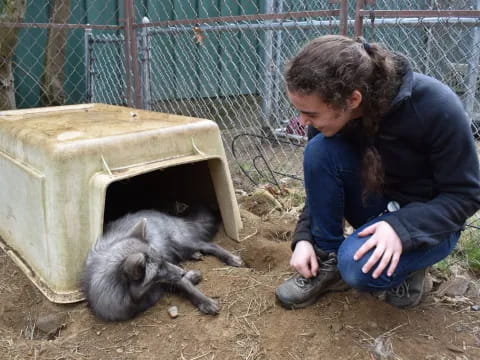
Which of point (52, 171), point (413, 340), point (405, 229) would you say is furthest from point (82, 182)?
point (413, 340)

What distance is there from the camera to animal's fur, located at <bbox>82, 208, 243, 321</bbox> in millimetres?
2268

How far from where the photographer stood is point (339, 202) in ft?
7.08

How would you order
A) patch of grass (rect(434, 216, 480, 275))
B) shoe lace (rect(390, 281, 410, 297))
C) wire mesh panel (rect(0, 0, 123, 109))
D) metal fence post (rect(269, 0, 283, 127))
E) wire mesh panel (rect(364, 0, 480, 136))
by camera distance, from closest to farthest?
shoe lace (rect(390, 281, 410, 297)) → patch of grass (rect(434, 216, 480, 275)) → wire mesh panel (rect(364, 0, 480, 136)) → wire mesh panel (rect(0, 0, 123, 109)) → metal fence post (rect(269, 0, 283, 127))

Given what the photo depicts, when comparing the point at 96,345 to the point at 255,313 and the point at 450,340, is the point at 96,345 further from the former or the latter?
the point at 450,340

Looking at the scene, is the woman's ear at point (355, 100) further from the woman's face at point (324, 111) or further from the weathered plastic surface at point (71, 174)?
the weathered plastic surface at point (71, 174)

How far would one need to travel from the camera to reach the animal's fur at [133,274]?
2.27 metres

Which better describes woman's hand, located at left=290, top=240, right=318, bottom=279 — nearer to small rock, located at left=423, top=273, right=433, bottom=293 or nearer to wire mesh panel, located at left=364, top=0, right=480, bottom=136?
small rock, located at left=423, top=273, right=433, bottom=293

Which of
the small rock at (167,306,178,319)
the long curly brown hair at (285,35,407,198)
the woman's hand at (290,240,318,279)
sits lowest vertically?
the small rock at (167,306,178,319)

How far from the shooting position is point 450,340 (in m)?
2.05

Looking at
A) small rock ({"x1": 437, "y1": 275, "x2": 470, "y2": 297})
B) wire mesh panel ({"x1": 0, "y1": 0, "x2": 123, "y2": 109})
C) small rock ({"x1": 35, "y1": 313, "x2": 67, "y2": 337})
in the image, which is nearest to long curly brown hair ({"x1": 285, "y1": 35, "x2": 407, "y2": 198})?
small rock ({"x1": 437, "y1": 275, "x2": 470, "y2": 297})

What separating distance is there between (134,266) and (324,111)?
108cm

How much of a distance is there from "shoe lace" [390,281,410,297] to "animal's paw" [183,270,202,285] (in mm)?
991

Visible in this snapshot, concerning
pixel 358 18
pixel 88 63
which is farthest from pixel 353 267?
pixel 88 63

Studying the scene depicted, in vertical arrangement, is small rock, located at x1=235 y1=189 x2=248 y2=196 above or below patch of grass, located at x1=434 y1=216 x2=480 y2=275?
below
